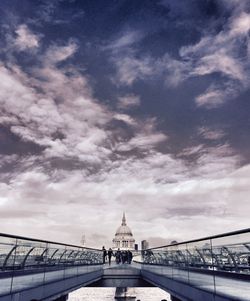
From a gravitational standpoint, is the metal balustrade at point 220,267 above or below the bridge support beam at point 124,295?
above

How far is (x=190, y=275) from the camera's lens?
1003 centimetres

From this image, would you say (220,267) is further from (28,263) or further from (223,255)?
(28,263)

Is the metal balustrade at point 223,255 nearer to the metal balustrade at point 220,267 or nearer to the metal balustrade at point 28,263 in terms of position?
the metal balustrade at point 220,267

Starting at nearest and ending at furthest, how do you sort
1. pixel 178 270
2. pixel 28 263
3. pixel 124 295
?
pixel 28 263 → pixel 178 270 → pixel 124 295

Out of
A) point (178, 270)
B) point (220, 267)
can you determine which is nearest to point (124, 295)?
point (178, 270)

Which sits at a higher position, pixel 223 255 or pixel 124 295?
pixel 223 255

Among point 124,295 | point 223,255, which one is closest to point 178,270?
point 223,255

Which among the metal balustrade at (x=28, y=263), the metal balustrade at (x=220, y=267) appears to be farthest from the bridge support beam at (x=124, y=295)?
the metal balustrade at (x=220, y=267)

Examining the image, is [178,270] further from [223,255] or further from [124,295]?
[124,295]

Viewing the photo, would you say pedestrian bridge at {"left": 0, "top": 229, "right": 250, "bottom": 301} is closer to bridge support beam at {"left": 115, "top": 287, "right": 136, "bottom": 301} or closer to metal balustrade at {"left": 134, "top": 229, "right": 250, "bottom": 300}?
metal balustrade at {"left": 134, "top": 229, "right": 250, "bottom": 300}

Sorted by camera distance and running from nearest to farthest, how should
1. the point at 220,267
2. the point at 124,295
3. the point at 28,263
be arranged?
the point at 220,267 < the point at 28,263 < the point at 124,295

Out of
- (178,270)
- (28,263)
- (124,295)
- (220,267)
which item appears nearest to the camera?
(220,267)

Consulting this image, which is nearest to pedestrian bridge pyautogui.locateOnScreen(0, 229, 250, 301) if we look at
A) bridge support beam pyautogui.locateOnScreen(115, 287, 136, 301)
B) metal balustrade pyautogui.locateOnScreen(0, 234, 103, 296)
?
metal balustrade pyautogui.locateOnScreen(0, 234, 103, 296)

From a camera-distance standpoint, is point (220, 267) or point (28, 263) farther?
point (28, 263)
